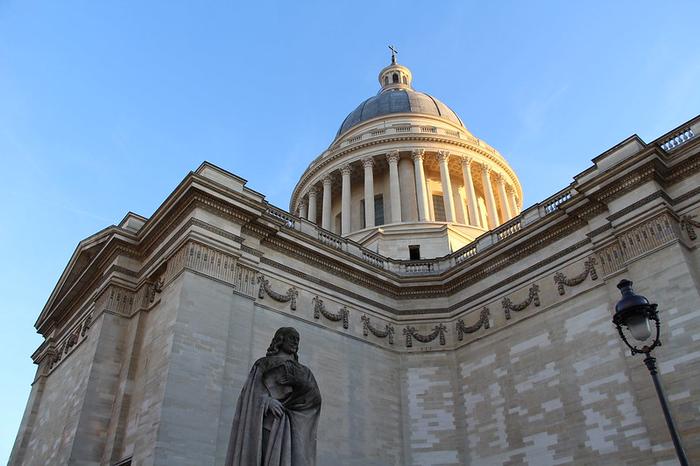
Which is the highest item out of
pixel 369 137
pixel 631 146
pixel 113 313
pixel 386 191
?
pixel 369 137

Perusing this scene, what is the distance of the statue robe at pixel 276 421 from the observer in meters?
6.89

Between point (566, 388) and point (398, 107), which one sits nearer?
point (566, 388)

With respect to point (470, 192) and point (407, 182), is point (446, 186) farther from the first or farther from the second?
point (407, 182)

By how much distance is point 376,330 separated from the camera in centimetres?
2461

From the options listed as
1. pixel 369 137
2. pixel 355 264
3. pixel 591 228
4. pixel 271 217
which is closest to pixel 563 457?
pixel 591 228

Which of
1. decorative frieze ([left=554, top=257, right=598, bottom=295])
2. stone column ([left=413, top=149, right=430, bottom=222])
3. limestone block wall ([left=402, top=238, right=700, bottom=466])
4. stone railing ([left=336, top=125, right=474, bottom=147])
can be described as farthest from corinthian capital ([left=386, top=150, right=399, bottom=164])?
decorative frieze ([left=554, top=257, right=598, bottom=295])

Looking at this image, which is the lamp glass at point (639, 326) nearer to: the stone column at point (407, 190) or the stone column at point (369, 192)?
the stone column at point (369, 192)

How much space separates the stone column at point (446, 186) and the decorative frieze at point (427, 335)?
11510 millimetres

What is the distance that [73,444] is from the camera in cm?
1869

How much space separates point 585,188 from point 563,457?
8.96m

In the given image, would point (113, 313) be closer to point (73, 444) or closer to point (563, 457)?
point (73, 444)

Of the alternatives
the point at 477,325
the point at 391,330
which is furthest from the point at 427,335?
the point at 477,325

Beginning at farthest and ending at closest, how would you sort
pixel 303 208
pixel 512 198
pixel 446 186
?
pixel 303 208
pixel 512 198
pixel 446 186

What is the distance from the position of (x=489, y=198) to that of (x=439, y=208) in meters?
3.19
